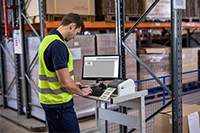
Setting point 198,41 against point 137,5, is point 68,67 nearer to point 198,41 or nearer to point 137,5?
point 137,5

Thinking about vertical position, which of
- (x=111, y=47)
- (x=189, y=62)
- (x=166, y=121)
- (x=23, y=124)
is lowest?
(x=23, y=124)

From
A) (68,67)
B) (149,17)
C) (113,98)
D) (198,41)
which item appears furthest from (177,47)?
(198,41)

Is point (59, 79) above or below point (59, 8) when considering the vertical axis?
below

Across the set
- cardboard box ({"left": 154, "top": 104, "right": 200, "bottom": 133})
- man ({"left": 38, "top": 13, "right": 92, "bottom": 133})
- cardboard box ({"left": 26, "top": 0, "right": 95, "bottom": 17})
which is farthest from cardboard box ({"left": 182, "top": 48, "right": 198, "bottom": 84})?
man ({"left": 38, "top": 13, "right": 92, "bottom": 133})

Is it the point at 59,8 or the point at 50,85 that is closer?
the point at 50,85

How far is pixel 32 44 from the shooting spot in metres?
5.63

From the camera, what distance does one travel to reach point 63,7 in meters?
5.39

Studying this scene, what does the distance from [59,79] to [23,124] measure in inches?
130

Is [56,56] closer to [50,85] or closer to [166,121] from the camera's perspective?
[50,85]

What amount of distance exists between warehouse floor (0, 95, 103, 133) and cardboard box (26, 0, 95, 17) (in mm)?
2376

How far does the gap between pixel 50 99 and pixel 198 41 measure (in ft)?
29.5

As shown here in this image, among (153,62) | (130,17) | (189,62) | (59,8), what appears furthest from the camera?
(189,62)

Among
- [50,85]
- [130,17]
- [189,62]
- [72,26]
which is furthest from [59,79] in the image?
[189,62]

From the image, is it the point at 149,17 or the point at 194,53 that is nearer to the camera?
the point at 149,17
